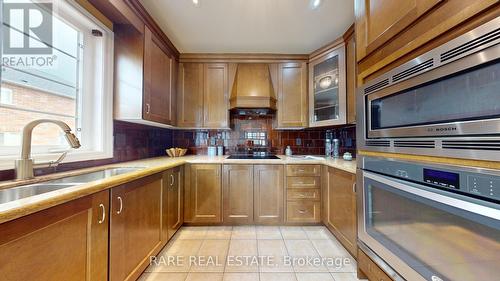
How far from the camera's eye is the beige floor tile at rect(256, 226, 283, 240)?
2191 millimetres

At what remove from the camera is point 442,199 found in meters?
0.74

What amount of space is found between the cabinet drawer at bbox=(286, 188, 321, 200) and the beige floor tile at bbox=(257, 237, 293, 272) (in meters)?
0.53

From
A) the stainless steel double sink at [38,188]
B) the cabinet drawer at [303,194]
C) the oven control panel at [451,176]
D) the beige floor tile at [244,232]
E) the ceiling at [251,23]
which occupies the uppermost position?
the ceiling at [251,23]

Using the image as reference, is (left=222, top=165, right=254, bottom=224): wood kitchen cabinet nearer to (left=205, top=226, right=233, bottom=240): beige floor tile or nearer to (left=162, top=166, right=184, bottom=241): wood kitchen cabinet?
(left=205, top=226, right=233, bottom=240): beige floor tile

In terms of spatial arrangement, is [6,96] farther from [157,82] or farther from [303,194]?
[303,194]

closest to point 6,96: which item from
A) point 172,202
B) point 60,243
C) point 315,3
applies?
point 60,243

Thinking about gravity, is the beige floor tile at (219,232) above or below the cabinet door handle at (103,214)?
below

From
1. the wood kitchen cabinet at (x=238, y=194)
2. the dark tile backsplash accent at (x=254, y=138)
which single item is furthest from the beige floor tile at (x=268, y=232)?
the dark tile backsplash accent at (x=254, y=138)

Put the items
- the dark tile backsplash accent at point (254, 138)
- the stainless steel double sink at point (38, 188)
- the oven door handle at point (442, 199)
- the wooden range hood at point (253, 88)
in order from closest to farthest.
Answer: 1. the oven door handle at point (442, 199)
2. the stainless steel double sink at point (38, 188)
3. the wooden range hood at point (253, 88)
4. the dark tile backsplash accent at point (254, 138)

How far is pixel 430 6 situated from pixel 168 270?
7.50 feet

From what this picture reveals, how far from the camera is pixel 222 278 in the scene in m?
1.55

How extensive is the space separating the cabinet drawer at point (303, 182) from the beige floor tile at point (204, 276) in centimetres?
122

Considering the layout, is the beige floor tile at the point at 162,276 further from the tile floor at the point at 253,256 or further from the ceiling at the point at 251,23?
the ceiling at the point at 251,23

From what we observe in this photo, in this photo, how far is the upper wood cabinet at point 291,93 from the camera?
9.14 feet
